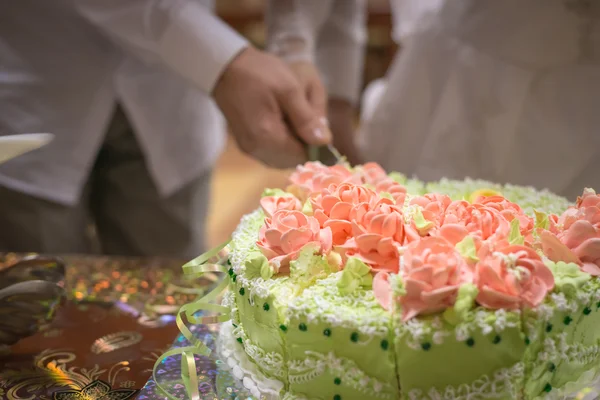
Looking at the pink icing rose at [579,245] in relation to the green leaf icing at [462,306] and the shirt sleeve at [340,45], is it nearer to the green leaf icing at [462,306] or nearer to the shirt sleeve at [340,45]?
the green leaf icing at [462,306]

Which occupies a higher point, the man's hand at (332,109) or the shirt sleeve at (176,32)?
the shirt sleeve at (176,32)

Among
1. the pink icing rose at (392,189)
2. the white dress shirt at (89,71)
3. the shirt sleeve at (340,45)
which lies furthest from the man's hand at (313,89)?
the pink icing rose at (392,189)

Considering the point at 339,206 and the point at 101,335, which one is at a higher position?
the point at 339,206

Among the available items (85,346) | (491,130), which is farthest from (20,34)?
(491,130)

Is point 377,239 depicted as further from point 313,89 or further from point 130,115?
point 130,115

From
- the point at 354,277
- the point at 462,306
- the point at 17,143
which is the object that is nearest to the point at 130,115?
the point at 17,143

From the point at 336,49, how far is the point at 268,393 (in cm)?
145

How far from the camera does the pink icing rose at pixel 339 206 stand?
→ 741mm

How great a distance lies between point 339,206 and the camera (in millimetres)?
752

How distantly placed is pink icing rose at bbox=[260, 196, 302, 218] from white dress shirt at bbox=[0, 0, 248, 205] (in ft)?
1.52

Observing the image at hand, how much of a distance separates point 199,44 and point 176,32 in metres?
0.06

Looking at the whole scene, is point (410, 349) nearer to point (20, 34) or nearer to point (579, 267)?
point (579, 267)

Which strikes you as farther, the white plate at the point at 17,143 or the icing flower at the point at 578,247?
the white plate at the point at 17,143

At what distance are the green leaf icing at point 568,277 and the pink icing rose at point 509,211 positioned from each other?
81 mm
